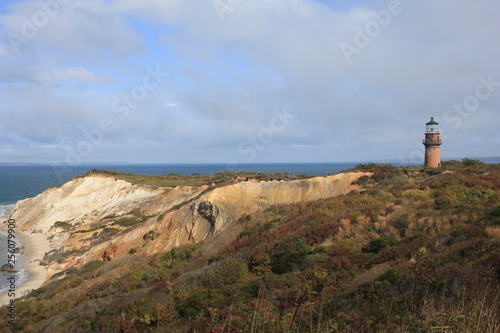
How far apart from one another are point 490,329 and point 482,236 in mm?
8399

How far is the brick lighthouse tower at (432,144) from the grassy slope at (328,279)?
18.3 m

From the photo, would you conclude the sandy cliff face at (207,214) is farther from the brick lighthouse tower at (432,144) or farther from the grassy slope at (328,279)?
the brick lighthouse tower at (432,144)

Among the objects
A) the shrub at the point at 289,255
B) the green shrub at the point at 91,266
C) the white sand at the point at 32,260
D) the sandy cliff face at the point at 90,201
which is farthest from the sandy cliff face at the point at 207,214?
the sandy cliff face at the point at 90,201

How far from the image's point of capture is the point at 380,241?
12.3 meters

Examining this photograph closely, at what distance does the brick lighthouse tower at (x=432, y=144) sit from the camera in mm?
39250

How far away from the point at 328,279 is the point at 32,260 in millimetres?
37743

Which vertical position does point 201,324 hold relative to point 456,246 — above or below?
below

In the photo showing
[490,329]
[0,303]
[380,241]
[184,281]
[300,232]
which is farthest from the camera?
[0,303]

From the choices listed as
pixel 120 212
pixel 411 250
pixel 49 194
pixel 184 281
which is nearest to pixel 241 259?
pixel 184 281

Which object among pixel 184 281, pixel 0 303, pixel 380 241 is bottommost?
pixel 0 303

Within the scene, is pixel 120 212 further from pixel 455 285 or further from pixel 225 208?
pixel 455 285

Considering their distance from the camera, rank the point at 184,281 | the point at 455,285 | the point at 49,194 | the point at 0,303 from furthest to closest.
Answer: the point at 49,194 → the point at 0,303 → the point at 184,281 → the point at 455,285

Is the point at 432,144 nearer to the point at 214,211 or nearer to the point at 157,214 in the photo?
the point at 214,211

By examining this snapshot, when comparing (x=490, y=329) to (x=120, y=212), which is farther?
(x=120, y=212)
